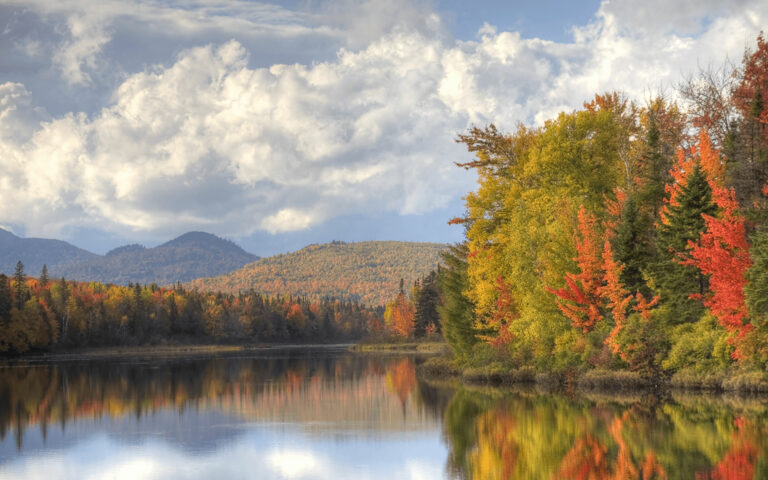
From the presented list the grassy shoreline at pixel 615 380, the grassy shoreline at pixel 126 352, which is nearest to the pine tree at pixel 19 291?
the grassy shoreline at pixel 126 352

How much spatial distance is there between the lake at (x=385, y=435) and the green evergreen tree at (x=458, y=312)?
10.9 metres

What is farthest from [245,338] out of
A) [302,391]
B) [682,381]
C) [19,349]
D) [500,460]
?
[500,460]

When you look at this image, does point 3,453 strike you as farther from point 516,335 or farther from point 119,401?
point 516,335

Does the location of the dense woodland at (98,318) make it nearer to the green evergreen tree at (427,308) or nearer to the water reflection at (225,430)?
the green evergreen tree at (427,308)

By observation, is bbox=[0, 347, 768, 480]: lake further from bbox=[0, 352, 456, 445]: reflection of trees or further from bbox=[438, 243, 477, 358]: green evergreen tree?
bbox=[438, 243, 477, 358]: green evergreen tree

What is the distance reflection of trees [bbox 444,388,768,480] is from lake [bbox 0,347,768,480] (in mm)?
54

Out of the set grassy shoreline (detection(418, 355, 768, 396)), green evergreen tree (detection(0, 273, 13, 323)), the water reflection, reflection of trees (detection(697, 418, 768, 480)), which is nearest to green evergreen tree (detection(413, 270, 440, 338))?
green evergreen tree (detection(0, 273, 13, 323))

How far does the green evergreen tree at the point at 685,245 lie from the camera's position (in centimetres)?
4144

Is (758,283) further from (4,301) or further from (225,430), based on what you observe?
(4,301)

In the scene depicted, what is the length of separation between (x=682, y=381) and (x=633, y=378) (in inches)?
99.6

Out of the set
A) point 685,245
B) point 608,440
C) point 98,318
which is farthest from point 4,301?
point 608,440

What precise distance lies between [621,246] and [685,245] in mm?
4573

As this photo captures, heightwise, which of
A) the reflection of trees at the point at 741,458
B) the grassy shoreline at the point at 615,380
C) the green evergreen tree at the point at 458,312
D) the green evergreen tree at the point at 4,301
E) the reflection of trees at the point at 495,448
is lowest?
the reflection of trees at the point at 495,448

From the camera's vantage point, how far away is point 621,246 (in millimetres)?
45469
